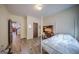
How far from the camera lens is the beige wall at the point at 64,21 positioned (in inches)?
88.1

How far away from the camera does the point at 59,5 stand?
2.12m

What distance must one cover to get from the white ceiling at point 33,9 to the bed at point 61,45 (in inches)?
18.8

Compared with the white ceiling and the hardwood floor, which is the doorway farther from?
the white ceiling

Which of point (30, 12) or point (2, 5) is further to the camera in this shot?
point (30, 12)

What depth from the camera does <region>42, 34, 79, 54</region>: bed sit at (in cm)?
217

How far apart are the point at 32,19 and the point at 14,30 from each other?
40 cm

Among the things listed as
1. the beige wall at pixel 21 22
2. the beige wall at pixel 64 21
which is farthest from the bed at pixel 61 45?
the beige wall at pixel 21 22

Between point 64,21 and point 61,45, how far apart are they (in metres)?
0.45

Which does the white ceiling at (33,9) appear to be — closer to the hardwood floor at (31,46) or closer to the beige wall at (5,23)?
the beige wall at (5,23)
